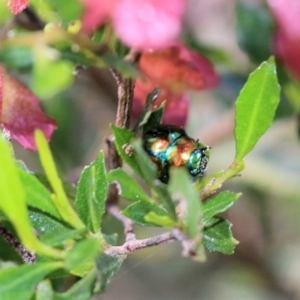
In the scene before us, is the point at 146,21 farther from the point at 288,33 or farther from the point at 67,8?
the point at 288,33

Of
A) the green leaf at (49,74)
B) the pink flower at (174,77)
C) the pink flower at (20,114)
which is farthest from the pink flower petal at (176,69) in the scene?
the green leaf at (49,74)

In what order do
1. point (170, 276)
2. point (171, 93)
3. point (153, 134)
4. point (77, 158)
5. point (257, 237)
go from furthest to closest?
point (170, 276) < point (257, 237) < point (77, 158) < point (171, 93) < point (153, 134)

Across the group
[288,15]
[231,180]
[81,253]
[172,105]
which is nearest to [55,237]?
[81,253]

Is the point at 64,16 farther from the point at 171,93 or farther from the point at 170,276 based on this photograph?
the point at 170,276

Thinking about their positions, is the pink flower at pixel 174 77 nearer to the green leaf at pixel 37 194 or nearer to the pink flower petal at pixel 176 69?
the pink flower petal at pixel 176 69

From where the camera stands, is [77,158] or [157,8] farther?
[77,158]

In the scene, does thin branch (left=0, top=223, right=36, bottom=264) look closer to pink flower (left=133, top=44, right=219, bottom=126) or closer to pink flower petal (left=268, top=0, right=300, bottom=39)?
pink flower (left=133, top=44, right=219, bottom=126)

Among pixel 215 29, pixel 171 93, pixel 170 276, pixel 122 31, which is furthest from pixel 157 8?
pixel 215 29
